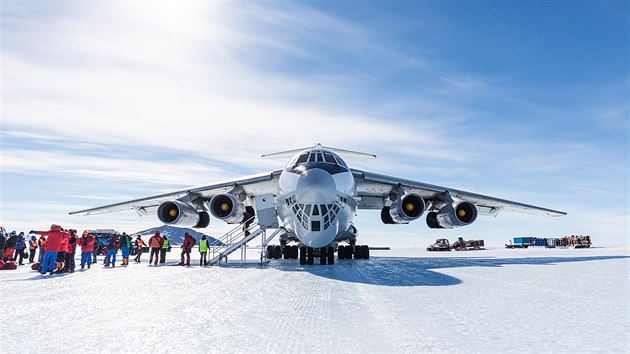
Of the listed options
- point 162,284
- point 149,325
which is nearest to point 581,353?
point 149,325

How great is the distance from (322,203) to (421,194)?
9.02 metres

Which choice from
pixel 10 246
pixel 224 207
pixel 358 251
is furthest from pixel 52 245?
pixel 358 251

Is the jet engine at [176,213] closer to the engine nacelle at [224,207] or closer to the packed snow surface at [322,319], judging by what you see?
the engine nacelle at [224,207]

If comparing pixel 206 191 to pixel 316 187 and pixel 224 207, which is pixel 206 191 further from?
pixel 316 187

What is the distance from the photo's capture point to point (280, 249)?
63.2 feet

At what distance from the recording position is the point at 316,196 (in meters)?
11.1

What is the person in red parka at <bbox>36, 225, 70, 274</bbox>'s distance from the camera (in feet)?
37.0

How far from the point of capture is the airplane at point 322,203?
37.6 feet

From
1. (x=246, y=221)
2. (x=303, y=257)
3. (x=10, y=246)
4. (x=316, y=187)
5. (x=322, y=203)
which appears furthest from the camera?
(x=246, y=221)

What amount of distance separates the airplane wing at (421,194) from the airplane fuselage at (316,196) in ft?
14.4

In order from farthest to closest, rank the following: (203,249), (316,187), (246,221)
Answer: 1. (246,221)
2. (203,249)
3. (316,187)

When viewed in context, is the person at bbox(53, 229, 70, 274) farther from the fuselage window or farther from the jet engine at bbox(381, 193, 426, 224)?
the jet engine at bbox(381, 193, 426, 224)

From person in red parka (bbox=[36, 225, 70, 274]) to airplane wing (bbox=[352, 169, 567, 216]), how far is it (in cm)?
1088

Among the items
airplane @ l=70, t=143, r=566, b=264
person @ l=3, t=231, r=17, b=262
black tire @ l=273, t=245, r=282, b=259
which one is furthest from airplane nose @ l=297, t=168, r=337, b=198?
person @ l=3, t=231, r=17, b=262
